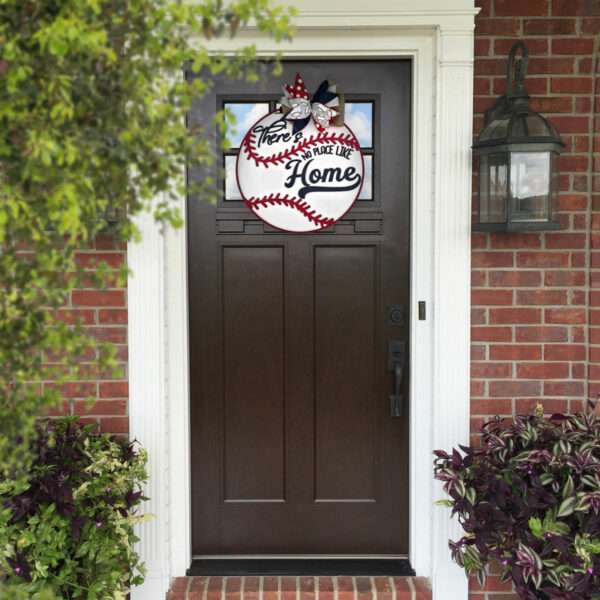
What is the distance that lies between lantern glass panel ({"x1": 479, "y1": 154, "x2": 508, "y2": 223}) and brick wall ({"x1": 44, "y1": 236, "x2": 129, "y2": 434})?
1435 mm

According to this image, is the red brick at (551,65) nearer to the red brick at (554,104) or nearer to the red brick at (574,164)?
the red brick at (554,104)

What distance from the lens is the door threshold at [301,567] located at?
2.80 metres

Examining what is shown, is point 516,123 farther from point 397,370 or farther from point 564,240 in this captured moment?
point 397,370

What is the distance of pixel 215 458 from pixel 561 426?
1.43 metres

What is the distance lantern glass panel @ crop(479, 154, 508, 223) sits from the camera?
2.48 m

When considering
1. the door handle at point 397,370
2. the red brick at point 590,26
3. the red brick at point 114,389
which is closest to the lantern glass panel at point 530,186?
the red brick at point 590,26

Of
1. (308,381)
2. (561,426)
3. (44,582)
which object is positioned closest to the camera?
(44,582)

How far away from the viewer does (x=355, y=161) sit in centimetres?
282

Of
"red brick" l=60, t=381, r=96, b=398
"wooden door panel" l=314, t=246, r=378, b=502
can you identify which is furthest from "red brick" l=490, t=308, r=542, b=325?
"red brick" l=60, t=381, r=96, b=398

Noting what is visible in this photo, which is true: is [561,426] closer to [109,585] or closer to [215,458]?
[215,458]

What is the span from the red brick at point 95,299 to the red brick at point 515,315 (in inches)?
59.2

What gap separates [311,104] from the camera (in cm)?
279

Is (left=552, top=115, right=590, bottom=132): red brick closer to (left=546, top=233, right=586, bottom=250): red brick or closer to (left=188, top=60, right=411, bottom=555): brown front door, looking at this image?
(left=546, top=233, right=586, bottom=250): red brick

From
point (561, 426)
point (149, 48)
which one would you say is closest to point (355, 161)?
point (561, 426)
